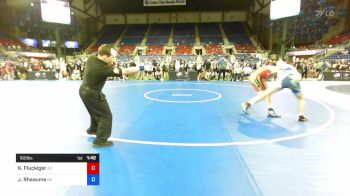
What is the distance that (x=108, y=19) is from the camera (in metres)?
44.9

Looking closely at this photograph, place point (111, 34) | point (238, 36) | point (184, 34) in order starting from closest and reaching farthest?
point (238, 36) < point (184, 34) < point (111, 34)

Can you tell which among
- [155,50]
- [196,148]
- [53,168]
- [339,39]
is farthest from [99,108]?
[155,50]

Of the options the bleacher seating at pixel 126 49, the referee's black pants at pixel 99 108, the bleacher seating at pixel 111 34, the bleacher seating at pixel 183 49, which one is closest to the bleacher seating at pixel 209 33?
the bleacher seating at pixel 183 49

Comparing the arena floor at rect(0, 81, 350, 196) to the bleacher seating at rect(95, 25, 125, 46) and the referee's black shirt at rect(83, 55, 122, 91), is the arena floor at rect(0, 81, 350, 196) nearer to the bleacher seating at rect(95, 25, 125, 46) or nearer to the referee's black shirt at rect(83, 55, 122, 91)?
the referee's black shirt at rect(83, 55, 122, 91)

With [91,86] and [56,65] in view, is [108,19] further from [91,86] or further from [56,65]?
[91,86]

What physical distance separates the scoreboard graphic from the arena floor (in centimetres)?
105

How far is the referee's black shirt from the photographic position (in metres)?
4.18

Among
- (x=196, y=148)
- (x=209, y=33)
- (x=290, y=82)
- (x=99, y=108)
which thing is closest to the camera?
(x=196, y=148)

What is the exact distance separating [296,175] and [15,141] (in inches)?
188

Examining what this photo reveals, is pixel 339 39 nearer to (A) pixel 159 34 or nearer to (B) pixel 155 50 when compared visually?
(B) pixel 155 50

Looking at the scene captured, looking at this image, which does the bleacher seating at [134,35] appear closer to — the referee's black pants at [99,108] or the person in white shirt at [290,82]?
the person in white shirt at [290,82]

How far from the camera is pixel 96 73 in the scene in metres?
4.22

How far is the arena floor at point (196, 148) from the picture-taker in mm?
3020

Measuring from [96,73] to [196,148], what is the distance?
83.9 inches
